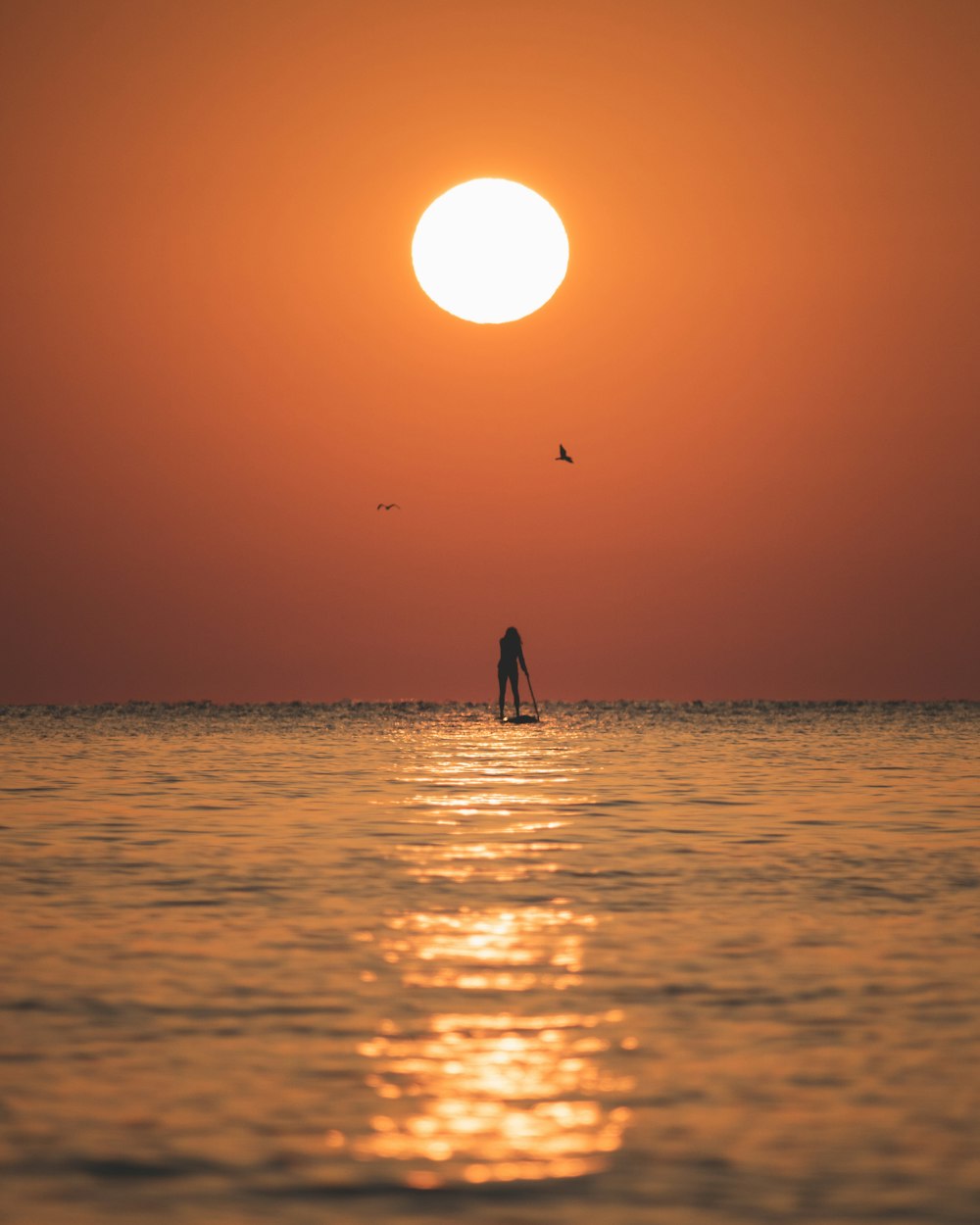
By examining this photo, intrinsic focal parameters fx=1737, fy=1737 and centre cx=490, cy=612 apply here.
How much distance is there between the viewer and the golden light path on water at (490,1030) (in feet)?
19.7

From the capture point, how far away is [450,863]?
44.9ft

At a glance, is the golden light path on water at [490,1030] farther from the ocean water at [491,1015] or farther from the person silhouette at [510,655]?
the person silhouette at [510,655]

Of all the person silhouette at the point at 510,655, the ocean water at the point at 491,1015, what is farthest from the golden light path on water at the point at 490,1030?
the person silhouette at the point at 510,655

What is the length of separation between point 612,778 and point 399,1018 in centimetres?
1546

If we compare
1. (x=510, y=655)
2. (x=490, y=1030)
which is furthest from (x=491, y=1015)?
(x=510, y=655)

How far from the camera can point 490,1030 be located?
776cm

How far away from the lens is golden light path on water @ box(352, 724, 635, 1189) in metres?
6.00

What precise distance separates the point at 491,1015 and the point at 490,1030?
317 millimetres

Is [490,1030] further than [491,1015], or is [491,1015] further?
[491,1015]

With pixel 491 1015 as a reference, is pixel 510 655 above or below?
above

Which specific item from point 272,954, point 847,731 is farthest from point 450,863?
point 847,731

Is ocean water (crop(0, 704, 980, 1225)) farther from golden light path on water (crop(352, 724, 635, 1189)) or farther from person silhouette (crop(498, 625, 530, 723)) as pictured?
person silhouette (crop(498, 625, 530, 723))

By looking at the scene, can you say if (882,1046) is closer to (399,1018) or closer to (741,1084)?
(741,1084)

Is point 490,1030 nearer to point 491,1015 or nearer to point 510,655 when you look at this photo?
point 491,1015
